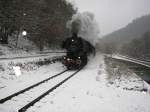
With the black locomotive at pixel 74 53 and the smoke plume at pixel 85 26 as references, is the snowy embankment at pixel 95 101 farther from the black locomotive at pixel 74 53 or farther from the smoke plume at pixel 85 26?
the smoke plume at pixel 85 26

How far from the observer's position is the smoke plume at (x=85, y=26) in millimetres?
27431

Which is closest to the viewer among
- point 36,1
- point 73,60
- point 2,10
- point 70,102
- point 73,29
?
point 70,102

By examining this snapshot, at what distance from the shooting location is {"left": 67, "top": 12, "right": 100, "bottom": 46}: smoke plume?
90.0ft

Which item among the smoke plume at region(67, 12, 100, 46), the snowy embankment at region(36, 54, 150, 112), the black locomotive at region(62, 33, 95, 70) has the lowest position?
the snowy embankment at region(36, 54, 150, 112)

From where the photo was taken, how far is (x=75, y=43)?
2347 cm

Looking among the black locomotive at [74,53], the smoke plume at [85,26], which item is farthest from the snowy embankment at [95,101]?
the smoke plume at [85,26]

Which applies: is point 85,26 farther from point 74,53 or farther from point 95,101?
point 95,101

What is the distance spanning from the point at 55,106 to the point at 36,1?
99.6 ft

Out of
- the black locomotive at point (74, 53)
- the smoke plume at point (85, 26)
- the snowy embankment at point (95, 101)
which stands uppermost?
the smoke plume at point (85, 26)

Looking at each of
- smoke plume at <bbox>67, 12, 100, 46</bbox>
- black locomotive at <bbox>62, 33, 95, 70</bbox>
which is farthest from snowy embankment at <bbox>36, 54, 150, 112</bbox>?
smoke plume at <bbox>67, 12, 100, 46</bbox>

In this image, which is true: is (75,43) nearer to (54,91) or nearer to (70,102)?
(54,91)

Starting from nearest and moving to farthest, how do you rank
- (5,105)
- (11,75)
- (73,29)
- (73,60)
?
1. (5,105)
2. (11,75)
3. (73,60)
4. (73,29)

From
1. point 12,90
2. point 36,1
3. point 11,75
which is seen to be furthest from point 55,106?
point 36,1

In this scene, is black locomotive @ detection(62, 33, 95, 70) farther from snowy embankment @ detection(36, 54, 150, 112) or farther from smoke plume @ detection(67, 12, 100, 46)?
snowy embankment @ detection(36, 54, 150, 112)
